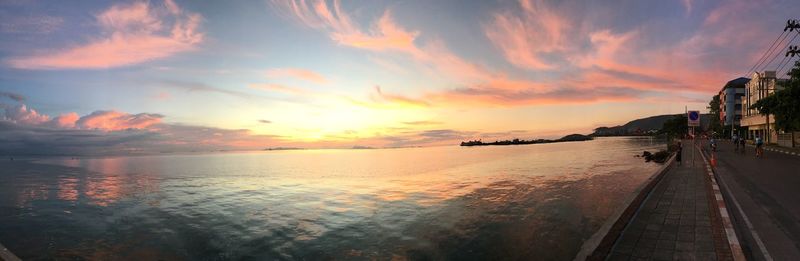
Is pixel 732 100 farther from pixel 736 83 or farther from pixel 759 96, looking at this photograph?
pixel 759 96

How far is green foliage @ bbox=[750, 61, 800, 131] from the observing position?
130ft

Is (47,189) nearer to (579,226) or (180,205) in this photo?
(180,205)

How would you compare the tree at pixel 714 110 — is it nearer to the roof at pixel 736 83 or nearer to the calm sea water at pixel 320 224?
the roof at pixel 736 83

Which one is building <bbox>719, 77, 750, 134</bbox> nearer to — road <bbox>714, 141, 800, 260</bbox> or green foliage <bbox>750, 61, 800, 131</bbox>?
green foliage <bbox>750, 61, 800, 131</bbox>

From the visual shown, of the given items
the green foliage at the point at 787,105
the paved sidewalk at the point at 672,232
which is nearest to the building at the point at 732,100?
the green foliage at the point at 787,105

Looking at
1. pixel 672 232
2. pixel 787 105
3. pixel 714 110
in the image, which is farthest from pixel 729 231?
pixel 714 110

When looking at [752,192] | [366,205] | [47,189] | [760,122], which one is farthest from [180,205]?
[760,122]

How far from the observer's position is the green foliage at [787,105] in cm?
3959

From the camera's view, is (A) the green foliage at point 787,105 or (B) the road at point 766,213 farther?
(A) the green foliage at point 787,105

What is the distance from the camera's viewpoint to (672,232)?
8883 mm

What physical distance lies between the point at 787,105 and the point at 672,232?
46171mm

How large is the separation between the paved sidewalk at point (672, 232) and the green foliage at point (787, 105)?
1512 inches

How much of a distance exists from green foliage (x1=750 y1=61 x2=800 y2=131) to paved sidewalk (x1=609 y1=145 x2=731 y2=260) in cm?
3842

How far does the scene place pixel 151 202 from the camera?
23.8m
